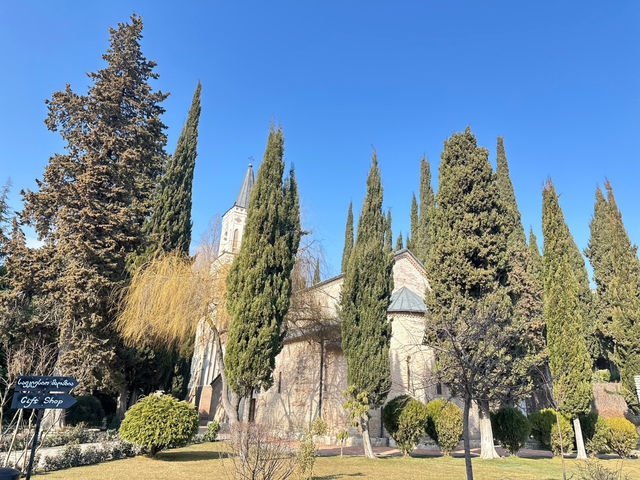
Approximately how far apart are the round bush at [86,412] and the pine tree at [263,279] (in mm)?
10779

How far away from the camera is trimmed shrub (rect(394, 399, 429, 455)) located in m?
12.6

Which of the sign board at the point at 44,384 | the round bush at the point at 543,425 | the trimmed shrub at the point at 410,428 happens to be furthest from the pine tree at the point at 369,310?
the sign board at the point at 44,384

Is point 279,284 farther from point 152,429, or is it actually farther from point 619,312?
point 619,312

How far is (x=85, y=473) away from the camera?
327 inches

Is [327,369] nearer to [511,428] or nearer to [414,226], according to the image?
[511,428]

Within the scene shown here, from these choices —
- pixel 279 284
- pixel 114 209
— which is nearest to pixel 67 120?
pixel 114 209

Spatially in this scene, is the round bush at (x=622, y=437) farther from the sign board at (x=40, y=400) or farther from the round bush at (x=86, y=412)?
A: the round bush at (x=86, y=412)

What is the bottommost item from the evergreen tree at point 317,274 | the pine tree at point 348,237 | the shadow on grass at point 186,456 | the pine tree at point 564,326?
the shadow on grass at point 186,456

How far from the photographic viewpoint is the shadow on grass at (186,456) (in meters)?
10.4

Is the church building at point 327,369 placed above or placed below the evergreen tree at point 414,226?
below

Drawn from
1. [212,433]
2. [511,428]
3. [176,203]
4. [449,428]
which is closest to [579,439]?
[511,428]

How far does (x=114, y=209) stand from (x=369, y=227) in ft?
35.2

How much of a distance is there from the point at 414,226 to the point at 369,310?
976 inches

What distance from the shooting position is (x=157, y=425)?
995cm
